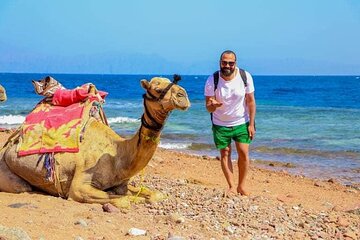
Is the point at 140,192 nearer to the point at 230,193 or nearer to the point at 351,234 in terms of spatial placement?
the point at 230,193

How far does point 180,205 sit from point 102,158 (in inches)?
37.9

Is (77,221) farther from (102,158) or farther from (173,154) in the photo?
(173,154)

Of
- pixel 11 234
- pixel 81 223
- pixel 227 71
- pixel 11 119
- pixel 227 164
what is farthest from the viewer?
pixel 11 119

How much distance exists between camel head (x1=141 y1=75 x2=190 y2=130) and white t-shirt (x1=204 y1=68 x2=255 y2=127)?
1462 mm

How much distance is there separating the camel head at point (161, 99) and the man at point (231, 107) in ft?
4.21

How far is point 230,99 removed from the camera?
7621 mm

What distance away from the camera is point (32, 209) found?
6215mm

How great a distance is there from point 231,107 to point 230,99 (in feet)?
0.40

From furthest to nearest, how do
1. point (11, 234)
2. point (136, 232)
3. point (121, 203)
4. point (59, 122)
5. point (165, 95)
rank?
point (59, 122) → point (121, 203) → point (165, 95) → point (136, 232) → point (11, 234)

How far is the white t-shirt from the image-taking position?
24.9 feet

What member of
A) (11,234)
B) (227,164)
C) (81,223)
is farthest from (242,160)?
(11,234)

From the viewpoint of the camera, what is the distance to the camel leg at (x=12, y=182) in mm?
7090

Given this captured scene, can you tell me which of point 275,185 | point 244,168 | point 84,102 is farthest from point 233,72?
point 275,185

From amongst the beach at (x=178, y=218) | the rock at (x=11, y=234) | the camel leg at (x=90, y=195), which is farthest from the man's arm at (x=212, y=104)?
the rock at (x=11, y=234)
